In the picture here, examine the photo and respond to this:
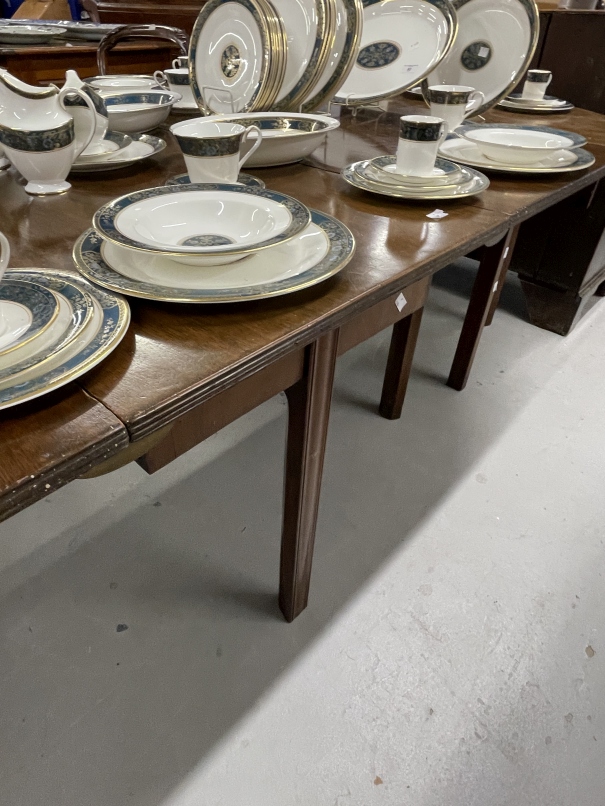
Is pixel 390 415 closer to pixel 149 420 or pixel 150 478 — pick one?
pixel 150 478

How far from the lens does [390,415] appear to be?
134 centimetres

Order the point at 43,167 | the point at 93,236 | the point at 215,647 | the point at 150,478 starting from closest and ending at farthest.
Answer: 1. the point at 93,236
2. the point at 43,167
3. the point at 215,647
4. the point at 150,478

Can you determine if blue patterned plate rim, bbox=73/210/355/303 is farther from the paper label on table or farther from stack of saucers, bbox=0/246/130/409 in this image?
the paper label on table

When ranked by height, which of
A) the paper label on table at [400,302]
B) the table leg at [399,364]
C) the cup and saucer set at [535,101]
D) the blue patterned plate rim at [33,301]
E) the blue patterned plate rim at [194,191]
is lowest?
the table leg at [399,364]

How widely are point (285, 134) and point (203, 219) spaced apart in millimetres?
381

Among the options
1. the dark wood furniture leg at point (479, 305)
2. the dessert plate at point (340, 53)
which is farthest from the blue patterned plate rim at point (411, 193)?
the dark wood furniture leg at point (479, 305)

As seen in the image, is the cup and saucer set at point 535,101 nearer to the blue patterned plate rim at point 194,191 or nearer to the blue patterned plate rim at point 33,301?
the blue patterned plate rim at point 194,191

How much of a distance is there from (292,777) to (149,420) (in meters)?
0.62

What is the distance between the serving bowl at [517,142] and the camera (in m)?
0.89

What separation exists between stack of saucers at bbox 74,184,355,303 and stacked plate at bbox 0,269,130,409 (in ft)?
0.13

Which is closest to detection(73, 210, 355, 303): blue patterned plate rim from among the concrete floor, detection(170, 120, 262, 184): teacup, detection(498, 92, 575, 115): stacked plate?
detection(170, 120, 262, 184): teacup

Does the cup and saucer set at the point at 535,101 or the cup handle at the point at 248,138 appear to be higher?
the cup handle at the point at 248,138

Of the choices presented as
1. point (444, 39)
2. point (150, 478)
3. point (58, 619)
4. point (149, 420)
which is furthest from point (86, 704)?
point (444, 39)

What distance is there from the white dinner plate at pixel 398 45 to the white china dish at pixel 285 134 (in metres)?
0.35
